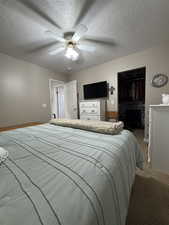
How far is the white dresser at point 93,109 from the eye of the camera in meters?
3.16

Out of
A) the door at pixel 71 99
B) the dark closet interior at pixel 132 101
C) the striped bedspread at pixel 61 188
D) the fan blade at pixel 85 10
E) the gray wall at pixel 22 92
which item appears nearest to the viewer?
the striped bedspread at pixel 61 188

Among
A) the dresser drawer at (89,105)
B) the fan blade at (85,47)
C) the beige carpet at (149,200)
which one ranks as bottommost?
the beige carpet at (149,200)

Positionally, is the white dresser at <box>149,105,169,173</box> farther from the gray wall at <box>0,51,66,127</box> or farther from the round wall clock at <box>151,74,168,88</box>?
the gray wall at <box>0,51,66,127</box>

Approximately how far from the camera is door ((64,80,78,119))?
155 inches

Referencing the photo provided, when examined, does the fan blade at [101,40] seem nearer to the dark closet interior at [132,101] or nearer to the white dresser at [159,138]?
the white dresser at [159,138]

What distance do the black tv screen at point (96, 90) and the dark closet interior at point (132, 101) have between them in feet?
4.07

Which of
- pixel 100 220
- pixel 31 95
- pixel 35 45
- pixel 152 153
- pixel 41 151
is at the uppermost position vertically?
pixel 35 45

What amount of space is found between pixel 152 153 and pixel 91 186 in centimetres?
170

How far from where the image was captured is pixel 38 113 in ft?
10.8

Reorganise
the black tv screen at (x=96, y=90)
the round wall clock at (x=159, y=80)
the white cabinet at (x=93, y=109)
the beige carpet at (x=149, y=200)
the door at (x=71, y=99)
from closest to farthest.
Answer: the beige carpet at (x=149, y=200) < the round wall clock at (x=159, y=80) < the white cabinet at (x=93, y=109) < the black tv screen at (x=96, y=90) < the door at (x=71, y=99)

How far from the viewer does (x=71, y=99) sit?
13.5ft

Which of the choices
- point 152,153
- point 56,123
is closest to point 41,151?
point 56,123

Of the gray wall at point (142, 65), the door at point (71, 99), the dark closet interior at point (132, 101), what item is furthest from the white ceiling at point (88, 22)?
the dark closet interior at point (132, 101)

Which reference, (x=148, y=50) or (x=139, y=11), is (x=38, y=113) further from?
(x=148, y=50)
